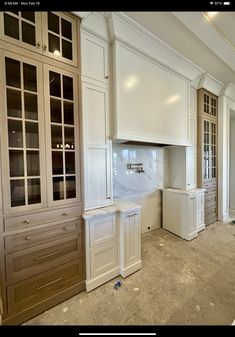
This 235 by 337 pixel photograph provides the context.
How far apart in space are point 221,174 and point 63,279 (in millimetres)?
3692

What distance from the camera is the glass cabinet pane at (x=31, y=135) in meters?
1.36

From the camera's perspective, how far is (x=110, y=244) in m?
1.81

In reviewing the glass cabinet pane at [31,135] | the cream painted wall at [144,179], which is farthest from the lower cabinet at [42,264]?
the cream painted wall at [144,179]

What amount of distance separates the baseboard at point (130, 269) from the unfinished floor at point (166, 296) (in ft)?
0.17

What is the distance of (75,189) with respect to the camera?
1.60 meters

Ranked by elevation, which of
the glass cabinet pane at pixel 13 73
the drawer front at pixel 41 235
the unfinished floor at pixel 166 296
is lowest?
the unfinished floor at pixel 166 296

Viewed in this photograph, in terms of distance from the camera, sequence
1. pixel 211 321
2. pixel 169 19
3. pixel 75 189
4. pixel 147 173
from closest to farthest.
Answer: pixel 211 321 → pixel 75 189 → pixel 169 19 → pixel 147 173

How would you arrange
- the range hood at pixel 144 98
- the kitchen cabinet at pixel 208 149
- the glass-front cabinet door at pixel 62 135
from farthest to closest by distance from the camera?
the kitchen cabinet at pixel 208 149 → the range hood at pixel 144 98 → the glass-front cabinet door at pixel 62 135

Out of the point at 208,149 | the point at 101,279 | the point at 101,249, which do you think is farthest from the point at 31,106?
the point at 208,149

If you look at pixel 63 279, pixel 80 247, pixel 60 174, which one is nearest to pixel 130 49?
pixel 60 174

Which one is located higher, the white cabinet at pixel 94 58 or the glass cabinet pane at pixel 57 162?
the white cabinet at pixel 94 58

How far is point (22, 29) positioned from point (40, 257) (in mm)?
2005

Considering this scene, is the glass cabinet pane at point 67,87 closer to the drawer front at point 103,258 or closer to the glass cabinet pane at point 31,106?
the glass cabinet pane at point 31,106
